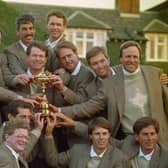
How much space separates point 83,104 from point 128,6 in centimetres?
3328

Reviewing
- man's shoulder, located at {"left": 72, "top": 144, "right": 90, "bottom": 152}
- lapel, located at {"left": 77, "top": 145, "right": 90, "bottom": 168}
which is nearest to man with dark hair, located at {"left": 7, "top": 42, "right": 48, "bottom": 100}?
man's shoulder, located at {"left": 72, "top": 144, "right": 90, "bottom": 152}

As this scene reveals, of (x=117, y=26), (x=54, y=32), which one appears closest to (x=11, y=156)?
(x=54, y=32)

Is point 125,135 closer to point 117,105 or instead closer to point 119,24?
point 117,105

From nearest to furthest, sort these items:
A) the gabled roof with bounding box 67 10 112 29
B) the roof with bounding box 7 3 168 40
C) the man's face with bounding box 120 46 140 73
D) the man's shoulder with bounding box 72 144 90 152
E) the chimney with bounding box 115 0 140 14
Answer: the man's shoulder with bounding box 72 144 90 152 < the man's face with bounding box 120 46 140 73 < the roof with bounding box 7 3 168 40 < the gabled roof with bounding box 67 10 112 29 < the chimney with bounding box 115 0 140 14

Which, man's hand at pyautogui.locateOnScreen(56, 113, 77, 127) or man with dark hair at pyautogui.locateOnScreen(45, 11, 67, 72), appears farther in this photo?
man with dark hair at pyautogui.locateOnScreen(45, 11, 67, 72)

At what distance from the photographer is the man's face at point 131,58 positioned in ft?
22.5

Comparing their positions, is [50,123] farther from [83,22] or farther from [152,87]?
[83,22]

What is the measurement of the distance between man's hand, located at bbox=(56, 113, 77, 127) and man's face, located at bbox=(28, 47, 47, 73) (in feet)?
1.93

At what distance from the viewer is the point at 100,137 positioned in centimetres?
653

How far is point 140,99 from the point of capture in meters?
7.05

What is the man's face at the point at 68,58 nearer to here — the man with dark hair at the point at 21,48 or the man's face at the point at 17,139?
the man with dark hair at the point at 21,48

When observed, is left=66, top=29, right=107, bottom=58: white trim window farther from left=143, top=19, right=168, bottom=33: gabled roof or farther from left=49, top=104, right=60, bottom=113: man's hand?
left=49, top=104, right=60, bottom=113: man's hand

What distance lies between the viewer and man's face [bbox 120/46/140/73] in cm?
687

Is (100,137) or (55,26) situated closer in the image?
(100,137)
